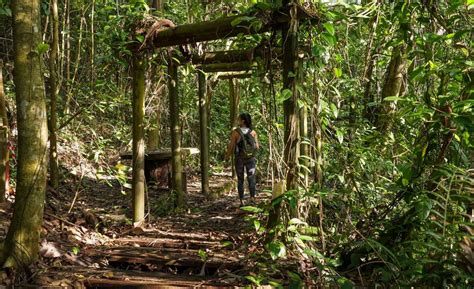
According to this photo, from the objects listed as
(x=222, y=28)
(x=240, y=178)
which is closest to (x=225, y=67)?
(x=240, y=178)

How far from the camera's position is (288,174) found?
4.54m

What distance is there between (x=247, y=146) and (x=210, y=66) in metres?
1.80

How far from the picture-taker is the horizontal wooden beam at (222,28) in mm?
4418

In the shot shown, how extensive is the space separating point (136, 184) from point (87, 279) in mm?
2623

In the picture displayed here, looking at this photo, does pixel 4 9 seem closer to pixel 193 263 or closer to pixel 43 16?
pixel 43 16

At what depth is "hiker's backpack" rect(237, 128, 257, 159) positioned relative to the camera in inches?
309

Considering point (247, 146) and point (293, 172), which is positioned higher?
point (247, 146)

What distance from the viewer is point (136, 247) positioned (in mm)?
5516

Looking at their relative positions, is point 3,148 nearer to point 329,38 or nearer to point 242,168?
point 242,168

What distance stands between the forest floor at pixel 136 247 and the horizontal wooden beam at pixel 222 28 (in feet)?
7.71

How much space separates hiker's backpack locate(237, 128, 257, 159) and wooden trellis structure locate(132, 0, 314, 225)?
1.15 m

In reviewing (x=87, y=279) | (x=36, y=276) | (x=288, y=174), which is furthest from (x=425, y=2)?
(x=36, y=276)

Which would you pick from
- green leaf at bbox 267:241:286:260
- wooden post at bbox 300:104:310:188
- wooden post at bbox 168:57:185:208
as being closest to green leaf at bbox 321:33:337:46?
wooden post at bbox 300:104:310:188

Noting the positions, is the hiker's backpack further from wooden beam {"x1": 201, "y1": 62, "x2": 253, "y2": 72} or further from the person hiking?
wooden beam {"x1": 201, "y1": 62, "x2": 253, "y2": 72}
